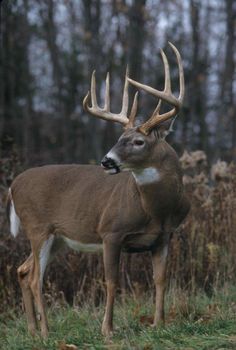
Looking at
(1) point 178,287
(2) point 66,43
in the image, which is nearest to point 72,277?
(1) point 178,287

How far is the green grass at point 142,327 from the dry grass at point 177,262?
1.60ft

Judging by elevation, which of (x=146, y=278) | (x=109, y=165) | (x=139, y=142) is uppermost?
(x=139, y=142)

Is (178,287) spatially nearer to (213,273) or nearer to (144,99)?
(213,273)

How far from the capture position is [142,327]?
6215mm

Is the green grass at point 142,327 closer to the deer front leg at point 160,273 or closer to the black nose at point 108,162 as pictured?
the deer front leg at point 160,273

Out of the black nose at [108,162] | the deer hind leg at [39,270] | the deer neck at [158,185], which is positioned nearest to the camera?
the black nose at [108,162]

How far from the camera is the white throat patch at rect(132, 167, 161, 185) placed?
621 cm

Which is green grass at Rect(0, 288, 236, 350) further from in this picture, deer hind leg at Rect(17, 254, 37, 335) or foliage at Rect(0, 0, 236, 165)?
foliage at Rect(0, 0, 236, 165)

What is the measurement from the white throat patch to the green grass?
110 cm

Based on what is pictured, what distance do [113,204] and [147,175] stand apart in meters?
0.42

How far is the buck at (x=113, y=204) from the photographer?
620cm

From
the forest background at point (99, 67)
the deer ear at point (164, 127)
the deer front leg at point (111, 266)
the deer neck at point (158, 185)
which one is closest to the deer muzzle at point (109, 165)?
the deer neck at point (158, 185)

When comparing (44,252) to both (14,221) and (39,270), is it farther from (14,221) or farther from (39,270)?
(14,221)

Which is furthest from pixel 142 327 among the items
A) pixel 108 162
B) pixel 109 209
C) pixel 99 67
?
pixel 99 67
